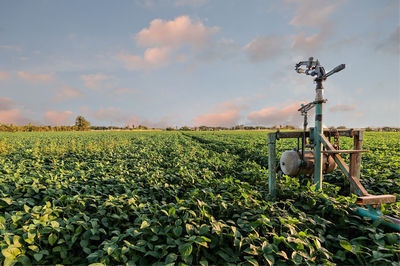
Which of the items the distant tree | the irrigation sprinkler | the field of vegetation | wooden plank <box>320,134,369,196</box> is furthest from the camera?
the distant tree

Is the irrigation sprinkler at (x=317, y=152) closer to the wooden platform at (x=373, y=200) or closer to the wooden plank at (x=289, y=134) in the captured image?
the wooden plank at (x=289, y=134)

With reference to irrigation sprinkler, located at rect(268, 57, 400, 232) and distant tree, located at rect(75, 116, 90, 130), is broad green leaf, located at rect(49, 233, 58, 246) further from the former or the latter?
distant tree, located at rect(75, 116, 90, 130)

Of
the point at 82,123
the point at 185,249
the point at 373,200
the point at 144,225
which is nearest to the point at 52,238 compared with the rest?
the point at 144,225

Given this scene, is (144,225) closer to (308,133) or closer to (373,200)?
(373,200)

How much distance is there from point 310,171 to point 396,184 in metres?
2.72

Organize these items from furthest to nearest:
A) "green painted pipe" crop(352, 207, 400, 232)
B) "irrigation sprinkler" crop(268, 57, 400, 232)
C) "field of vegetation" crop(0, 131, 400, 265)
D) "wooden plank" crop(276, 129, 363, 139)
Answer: "wooden plank" crop(276, 129, 363, 139) < "irrigation sprinkler" crop(268, 57, 400, 232) < "green painted pipe" crop(352, 207, 400, 232) < "field of vegetation" crop(0, 131, 400, 265)

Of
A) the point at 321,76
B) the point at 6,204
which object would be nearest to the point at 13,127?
the point at 6,204

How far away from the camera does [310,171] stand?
14.6 feet

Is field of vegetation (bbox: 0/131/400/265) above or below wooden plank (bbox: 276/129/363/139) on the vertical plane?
below

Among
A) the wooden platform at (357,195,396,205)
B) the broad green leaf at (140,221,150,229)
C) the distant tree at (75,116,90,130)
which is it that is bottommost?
the broad green leaf at (140,221,150,229)

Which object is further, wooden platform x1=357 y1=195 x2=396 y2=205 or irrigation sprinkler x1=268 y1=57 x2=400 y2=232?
irrigation sprinkler x1=268 y1=57 x2=400 y2=232

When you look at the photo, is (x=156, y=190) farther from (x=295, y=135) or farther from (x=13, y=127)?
(x=13, y=127)

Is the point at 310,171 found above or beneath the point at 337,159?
beneath

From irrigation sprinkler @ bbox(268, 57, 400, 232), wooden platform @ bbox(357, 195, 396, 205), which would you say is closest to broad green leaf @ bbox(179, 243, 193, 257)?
irrigation sprinkler @ bbox(268, 57, 400, 232)
